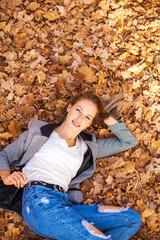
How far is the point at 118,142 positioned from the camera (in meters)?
3.10

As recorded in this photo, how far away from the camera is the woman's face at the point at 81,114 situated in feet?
9.05

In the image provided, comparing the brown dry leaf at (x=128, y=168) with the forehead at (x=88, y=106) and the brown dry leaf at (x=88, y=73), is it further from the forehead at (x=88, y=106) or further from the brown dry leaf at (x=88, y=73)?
the brown dry leaf at (x=88, y=73)

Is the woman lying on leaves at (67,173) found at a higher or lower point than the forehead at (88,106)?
lower

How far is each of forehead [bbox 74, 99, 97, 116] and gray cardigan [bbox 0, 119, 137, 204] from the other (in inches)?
14.7

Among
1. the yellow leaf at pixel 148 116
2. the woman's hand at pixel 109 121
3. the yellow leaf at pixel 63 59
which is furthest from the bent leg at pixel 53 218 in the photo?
the yellow leaf at pixel 63 59

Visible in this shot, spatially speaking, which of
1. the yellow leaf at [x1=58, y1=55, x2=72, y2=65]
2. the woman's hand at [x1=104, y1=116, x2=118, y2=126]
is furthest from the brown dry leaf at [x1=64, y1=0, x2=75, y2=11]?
the woman's hand at [x1=104, y1=116, x2=118, y2=126]

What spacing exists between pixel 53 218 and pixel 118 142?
4.14 ft

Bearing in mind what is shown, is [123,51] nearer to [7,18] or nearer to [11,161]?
[7,18]

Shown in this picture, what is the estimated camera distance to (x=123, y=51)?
140 inches

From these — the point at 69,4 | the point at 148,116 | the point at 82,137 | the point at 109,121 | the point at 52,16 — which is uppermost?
the point at 69,4

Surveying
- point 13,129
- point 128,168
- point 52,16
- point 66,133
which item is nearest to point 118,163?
point 128,168

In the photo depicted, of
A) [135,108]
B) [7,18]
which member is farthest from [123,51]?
[7,18]

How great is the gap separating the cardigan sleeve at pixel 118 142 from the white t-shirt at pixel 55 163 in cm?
35

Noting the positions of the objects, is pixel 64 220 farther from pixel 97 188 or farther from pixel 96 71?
pixel 96 71
